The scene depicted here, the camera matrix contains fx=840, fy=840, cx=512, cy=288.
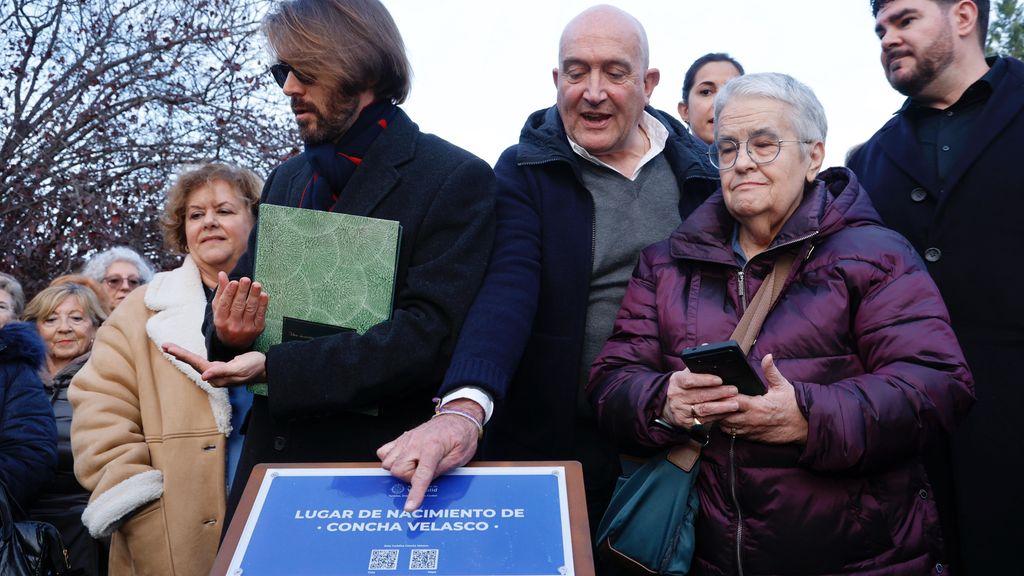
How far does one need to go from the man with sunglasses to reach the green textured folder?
0.17 ft

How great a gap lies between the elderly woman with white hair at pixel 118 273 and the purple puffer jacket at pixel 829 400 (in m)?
4.53

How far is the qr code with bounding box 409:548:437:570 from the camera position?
5.15ft

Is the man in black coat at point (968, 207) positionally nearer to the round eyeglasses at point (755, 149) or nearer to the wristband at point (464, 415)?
the round eyeglasses at point (755, 149)

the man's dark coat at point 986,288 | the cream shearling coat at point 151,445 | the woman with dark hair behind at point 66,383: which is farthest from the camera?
the woman with dark hair behind at point 66,383

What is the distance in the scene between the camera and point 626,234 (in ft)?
9.29

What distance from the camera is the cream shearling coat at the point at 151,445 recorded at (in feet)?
10.4

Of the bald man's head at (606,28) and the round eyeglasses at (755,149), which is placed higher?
the bald man's head at (606,28)

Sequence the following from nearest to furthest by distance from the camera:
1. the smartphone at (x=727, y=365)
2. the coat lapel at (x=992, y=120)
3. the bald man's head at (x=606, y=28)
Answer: the smartphone at (x=727, y=365)
the coat lapel at (x=992, y=120)
the bald man's head at (x=606, y=28)

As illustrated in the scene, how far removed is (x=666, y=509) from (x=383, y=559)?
0.82 meters

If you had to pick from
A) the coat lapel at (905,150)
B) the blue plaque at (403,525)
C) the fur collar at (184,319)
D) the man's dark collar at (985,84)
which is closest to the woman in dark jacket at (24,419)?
the fur collar at (184,319)

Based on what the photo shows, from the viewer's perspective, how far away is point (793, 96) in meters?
2.39

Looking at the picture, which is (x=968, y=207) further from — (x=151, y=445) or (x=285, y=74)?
(x=151, y=445)

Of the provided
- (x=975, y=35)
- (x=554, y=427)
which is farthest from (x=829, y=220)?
(x=975, y=35)

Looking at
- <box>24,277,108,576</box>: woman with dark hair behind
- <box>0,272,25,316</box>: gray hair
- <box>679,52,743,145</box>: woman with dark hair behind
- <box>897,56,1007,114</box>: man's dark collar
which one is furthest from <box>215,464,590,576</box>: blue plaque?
<box>0,272,25,316</box>: gray hair
